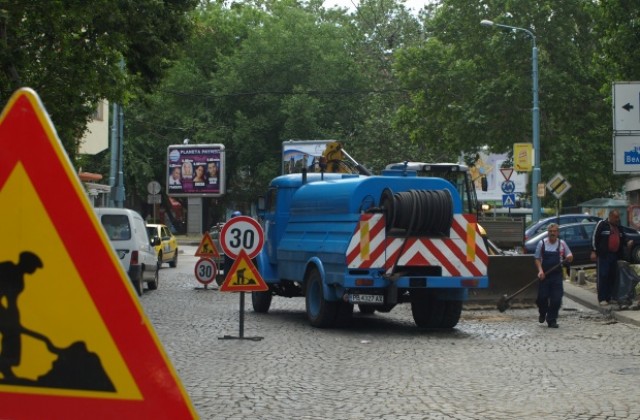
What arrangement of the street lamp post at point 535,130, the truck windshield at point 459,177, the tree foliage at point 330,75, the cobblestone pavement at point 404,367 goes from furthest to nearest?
1. the street lamp post at point 535,130
2. the truck windshield at point 459,177
3. the tree foliage at point 330,75
4. the cobblestone pavement at point 404,367

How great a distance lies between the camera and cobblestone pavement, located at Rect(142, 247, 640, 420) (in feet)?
29.2

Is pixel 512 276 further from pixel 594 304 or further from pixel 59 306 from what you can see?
pixel 59 306

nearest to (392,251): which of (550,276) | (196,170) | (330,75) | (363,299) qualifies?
(363,299)

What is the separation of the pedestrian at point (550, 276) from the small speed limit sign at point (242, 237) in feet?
15.9

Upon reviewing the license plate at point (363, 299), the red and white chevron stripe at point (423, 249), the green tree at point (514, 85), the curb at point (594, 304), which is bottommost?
the curb at point (594, 304)

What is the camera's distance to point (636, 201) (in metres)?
45.9

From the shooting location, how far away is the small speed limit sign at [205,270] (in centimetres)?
2447

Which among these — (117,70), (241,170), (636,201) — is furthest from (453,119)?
(117,70)

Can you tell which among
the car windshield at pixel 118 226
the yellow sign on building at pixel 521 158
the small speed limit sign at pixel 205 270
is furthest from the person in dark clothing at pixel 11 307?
the yellow sign on building at pixel 521 158

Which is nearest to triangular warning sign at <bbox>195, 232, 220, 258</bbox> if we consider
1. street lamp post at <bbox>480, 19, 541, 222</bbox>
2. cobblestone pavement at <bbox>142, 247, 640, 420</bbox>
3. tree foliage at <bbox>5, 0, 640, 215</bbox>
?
tree foliage at <bbox>5, 0, 640, 215</bbox>

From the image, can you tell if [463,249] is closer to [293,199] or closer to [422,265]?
[422,265]

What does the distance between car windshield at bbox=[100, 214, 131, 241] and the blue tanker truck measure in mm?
6184

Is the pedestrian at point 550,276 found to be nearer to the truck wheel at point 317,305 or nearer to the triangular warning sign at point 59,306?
the truck wheel at point 317,305

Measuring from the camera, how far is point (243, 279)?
572 inches
